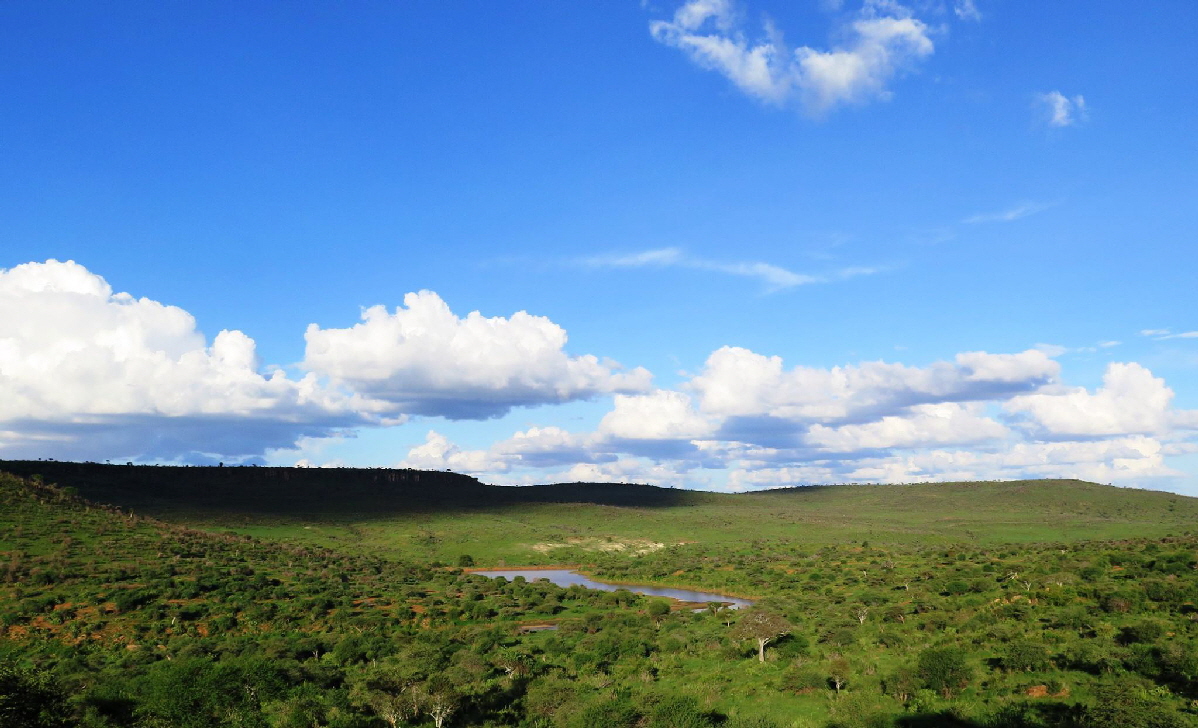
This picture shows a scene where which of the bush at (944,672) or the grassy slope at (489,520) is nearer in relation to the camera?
the bush at (944,672)

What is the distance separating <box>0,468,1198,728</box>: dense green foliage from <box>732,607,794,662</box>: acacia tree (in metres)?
0.27

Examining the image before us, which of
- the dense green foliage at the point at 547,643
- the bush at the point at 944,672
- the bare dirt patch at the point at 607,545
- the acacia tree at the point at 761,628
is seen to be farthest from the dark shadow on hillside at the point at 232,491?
the bush at the point at 944,672

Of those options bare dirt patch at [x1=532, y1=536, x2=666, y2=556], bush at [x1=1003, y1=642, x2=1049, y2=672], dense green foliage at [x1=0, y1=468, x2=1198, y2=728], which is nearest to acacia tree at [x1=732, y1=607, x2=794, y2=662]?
dense green foliage at [x1=0, y1=468, x2=1198, y2=728]

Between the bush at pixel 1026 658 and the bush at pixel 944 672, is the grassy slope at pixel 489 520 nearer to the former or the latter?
the bush at pixel 944 672

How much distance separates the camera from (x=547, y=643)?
2178 inches

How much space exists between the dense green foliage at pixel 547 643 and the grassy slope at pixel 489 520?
44.0m

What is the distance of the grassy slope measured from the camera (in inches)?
5153

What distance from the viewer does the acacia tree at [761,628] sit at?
1887 inches

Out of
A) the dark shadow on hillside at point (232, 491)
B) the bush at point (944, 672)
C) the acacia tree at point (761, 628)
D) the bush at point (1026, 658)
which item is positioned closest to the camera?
the bush at point (944, 672)

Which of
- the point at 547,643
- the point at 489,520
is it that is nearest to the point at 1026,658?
the point at 547,643

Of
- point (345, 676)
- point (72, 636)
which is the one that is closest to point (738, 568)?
point (345, 676)

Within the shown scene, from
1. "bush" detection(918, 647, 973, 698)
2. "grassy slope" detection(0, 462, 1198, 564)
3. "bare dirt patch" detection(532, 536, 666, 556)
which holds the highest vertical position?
"bush" detection(918, 647, 973, 698)

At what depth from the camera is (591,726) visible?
102ft

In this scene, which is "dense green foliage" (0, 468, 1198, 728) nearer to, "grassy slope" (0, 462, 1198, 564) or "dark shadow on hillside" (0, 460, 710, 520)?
"grassy slope" (0, 462, 1198, 564)
